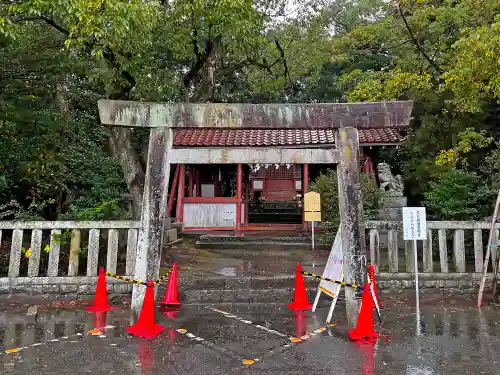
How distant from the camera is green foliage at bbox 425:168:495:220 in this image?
1071 cm

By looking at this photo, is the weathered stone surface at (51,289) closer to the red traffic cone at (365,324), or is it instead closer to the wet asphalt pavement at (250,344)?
the wet asphalt pavement at (250,344)

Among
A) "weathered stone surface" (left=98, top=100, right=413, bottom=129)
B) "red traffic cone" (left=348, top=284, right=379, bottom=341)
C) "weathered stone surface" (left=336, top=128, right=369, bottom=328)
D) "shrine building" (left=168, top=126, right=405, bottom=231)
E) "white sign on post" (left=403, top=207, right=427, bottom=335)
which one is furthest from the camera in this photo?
"shrine building" (left=168, top=126, right=405, bottom=231)

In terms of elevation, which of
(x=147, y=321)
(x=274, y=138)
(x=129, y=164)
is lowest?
(x=147, y=321)

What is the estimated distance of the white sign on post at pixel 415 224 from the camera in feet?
25.6

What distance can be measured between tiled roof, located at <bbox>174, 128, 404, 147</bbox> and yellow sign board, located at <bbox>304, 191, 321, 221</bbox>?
2.06m

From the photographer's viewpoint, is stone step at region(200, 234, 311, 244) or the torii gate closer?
the torii gate

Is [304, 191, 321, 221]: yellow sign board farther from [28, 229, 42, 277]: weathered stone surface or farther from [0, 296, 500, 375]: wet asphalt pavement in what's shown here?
[28, 229, 42, 277]: weathered stone surface

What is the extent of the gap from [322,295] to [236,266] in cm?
298

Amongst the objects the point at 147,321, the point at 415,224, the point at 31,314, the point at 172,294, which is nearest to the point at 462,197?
the point at 415,224

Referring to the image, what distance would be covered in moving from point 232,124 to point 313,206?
6.44 m

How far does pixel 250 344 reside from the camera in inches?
219

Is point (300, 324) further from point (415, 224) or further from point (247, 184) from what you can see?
point (247, 184)

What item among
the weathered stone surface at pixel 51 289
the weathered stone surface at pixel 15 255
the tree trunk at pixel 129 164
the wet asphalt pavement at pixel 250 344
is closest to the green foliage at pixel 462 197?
the wet asphalt pavement at pixel 250 344

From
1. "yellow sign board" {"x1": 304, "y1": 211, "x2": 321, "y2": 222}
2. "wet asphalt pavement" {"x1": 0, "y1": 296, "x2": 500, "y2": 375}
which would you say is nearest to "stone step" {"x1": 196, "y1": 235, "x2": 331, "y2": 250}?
"yellow sign board" {"x1": 304, "y1": 211, "x2": 321, "y2": 222}
